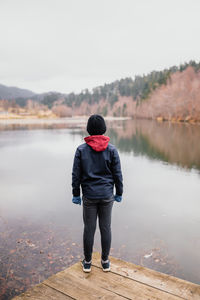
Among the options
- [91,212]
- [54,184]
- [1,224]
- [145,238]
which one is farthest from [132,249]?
[54,184]

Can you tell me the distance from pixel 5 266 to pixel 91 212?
2.36 metres

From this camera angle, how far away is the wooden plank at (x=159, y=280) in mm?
3207

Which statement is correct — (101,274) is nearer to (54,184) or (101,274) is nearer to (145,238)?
(145,238)

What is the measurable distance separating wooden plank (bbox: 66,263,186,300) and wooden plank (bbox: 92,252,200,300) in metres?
0.08

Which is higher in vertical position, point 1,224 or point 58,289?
point 58,289

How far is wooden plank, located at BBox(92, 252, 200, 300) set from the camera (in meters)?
3.21

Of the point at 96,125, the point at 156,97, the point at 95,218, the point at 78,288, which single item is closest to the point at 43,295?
the point at 78,288

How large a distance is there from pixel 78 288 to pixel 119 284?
53 centimetres

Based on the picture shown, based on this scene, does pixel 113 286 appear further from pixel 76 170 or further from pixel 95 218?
pixel 76 170

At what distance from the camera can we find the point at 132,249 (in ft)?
17.8

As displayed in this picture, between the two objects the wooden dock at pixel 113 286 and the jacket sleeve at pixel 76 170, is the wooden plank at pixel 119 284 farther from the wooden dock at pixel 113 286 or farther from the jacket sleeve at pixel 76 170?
the jacket sleeve at pixel 76 170

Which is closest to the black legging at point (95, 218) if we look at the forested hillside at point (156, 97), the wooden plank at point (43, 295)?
the wooden plank at point (43, 295)

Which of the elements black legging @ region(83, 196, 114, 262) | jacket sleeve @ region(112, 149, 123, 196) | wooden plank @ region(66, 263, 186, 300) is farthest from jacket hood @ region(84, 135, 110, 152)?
wooden plank @ region(66, 263, 186, 300)

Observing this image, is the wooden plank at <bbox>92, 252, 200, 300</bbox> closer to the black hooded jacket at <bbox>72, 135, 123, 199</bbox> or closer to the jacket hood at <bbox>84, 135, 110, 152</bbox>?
the black hooded jacket at <bbox>72, 135, 123, 199</bbox>
